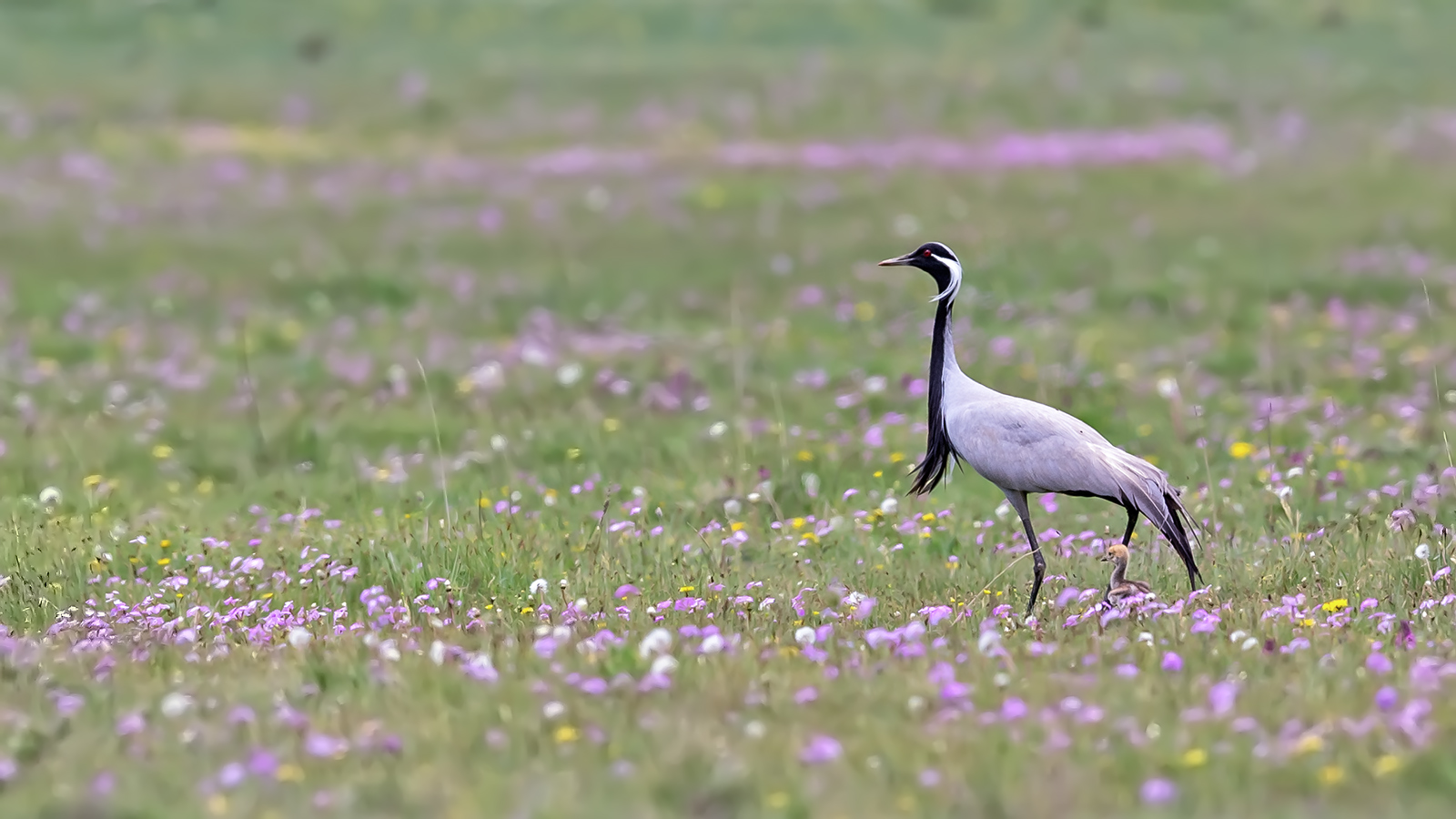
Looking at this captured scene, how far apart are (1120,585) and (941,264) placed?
5.79 feet

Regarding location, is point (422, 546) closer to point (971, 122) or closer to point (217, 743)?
point (217, 743)

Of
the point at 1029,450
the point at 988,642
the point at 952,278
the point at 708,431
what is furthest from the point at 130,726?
the point at 708,431

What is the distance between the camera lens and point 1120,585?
688 centimetres

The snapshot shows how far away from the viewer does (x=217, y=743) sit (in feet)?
16.8

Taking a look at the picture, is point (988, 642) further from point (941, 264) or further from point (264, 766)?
point (264, 766)

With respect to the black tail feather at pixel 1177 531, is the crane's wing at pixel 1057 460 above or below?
above

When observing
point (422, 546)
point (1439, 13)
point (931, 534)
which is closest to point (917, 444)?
point (931, 534)

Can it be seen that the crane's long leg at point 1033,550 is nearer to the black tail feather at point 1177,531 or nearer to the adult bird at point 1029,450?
the adult bird at point 1029,450

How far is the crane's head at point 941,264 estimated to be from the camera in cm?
774

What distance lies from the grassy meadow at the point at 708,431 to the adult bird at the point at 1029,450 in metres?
0.39

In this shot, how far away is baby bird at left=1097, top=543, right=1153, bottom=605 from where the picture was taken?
6.82m

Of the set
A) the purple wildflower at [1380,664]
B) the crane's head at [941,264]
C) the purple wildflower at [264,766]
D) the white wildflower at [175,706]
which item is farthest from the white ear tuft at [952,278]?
the purple wildflower at [264,766]

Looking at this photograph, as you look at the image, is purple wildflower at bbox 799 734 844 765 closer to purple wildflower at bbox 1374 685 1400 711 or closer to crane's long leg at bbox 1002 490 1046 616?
purple wildflower at bbox 1374 685 1400 711

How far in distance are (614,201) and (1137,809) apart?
17.9m
